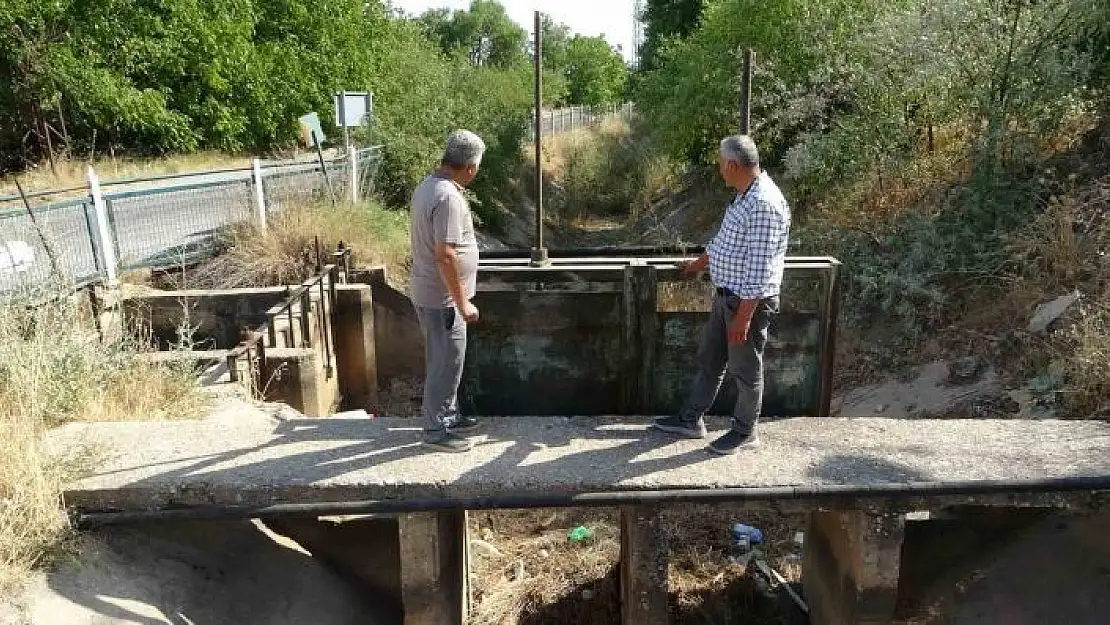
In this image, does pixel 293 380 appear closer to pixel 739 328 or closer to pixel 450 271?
pixel 450 271

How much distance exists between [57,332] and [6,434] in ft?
5.17

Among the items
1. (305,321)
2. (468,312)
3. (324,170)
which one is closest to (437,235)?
(468,312)

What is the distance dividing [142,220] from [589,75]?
6223 centimetres

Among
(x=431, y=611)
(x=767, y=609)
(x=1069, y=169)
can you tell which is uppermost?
(x=1069, y=169)

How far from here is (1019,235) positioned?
27.8 feet

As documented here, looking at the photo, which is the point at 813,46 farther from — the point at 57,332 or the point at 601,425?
the point at 57,332

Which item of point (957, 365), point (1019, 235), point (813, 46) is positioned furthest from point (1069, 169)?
point (813, 46)

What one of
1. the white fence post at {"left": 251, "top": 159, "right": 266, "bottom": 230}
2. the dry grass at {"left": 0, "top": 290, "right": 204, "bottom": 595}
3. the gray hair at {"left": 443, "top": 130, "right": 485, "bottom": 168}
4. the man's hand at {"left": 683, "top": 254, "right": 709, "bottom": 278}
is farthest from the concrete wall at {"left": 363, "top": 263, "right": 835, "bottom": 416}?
the white fence post at {"left": 251, "top": 159, "right": 266, "bottom": 230}

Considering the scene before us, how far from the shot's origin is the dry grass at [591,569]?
574 cm

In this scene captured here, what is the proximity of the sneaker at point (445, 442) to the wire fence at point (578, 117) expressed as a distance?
3087 cm

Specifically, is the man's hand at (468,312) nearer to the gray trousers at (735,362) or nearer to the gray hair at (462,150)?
the gray hair at (462,150)

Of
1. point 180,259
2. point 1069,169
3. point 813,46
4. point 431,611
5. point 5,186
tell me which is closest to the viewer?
Answer: point 431,611

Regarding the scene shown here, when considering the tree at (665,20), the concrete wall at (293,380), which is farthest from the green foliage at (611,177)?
the concrete wall at (293,380)

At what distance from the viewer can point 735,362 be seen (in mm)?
4211
